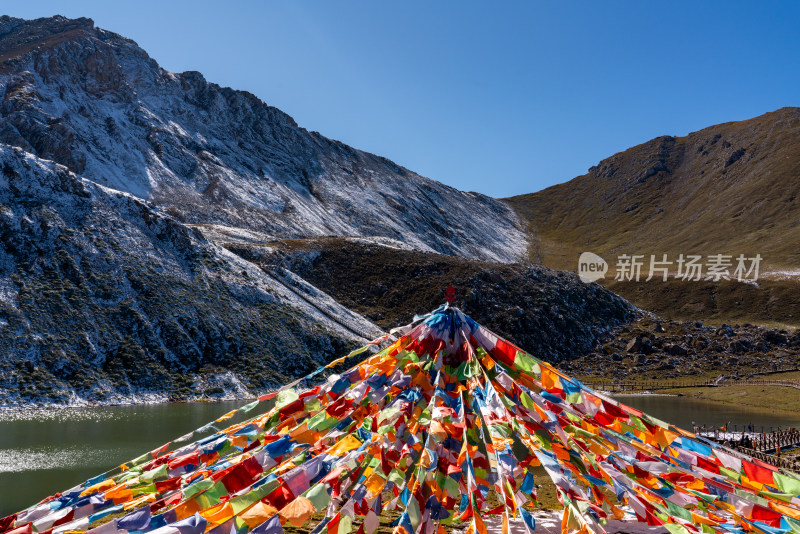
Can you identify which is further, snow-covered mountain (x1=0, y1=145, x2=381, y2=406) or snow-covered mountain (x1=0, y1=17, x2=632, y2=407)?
snow-covered mountain (x1=0, y1=17, x2=632, y2=407)

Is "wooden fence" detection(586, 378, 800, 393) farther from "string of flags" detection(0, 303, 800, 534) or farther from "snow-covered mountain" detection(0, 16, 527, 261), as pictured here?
"snow-covered mountain" detection(0, 16, 527, 261)

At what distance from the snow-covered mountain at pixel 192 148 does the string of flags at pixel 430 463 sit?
3647 inches

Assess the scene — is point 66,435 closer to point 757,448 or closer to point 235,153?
point 757,448

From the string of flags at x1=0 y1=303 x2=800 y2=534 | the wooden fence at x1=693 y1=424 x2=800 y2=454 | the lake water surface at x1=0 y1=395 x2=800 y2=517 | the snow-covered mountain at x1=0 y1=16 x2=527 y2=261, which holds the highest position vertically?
the snow-covered mountain at x1=0 y1=16 x2=527 y2=261

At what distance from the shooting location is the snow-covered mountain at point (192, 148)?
113 metres

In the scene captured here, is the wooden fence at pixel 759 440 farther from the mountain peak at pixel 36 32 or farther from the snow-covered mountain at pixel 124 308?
the mountain peak at pixel 36 32

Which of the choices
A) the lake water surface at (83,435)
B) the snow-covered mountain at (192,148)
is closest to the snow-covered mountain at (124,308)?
the lake water surface at (83,435)

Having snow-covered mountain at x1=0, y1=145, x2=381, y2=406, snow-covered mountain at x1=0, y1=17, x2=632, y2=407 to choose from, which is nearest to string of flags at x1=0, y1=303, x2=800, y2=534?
snow-covered mountain at x1=0, y1=145, x2=381, y2=406

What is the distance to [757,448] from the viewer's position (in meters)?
33.9

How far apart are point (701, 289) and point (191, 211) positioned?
119202 mm

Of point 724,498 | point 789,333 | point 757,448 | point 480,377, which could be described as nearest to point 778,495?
point 724,498

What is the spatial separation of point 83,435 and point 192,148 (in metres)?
116

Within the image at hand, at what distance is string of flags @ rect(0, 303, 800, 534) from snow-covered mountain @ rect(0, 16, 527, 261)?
92.6 metres

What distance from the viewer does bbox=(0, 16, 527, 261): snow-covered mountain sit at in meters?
113
